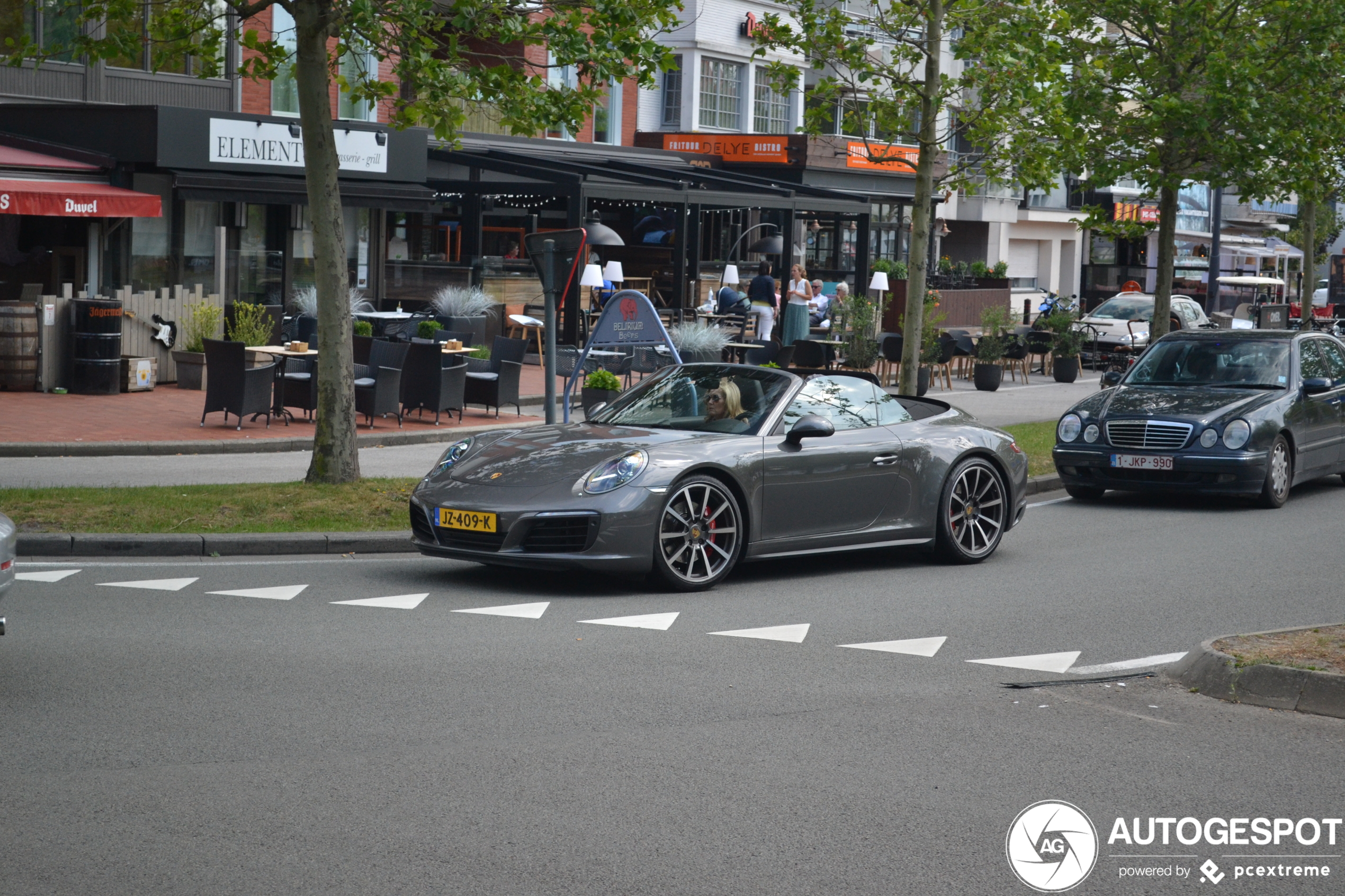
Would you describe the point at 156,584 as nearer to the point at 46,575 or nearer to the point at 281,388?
the point at 46,575

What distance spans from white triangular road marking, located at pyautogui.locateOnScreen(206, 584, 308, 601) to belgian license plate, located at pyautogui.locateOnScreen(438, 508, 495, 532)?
92 centimetres

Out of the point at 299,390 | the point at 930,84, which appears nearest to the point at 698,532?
the point at 930,84

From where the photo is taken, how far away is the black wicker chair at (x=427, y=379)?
61.8 ft

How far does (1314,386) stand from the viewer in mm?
14711

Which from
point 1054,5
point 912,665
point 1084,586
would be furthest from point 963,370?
point 912,665

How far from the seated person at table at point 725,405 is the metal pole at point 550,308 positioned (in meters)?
3.17

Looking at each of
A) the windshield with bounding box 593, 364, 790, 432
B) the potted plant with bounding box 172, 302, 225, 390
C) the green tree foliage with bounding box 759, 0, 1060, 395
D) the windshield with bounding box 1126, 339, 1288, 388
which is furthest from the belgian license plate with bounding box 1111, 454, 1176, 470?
the potted plant with bounding box 172, 302, 225, 390

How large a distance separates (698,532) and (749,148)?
32.5 m

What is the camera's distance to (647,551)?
30.5 ft

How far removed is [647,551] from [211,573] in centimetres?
281

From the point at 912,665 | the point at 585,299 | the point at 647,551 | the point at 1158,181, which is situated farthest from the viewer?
the point at 585,299

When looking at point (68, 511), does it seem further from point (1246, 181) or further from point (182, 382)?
point (1246, 181)

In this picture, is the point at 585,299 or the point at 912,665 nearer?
the point at 912,665

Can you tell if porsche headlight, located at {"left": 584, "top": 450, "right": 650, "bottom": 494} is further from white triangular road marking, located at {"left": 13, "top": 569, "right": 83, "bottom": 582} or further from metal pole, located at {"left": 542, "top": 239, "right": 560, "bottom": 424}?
metal pole, located at {"left": 542, "top": 239, "right": 560, "bottom": 424}
